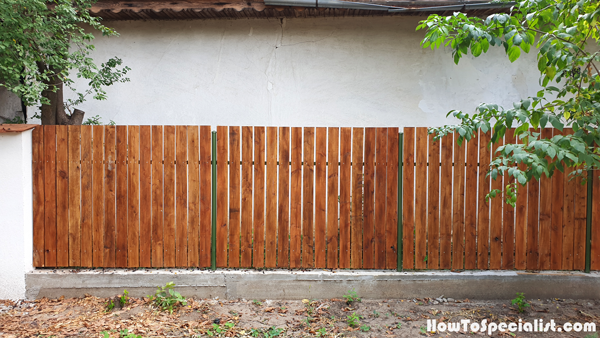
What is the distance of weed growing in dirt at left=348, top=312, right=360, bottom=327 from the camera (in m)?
3.38

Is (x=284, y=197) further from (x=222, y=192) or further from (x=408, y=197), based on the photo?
(x=408, y=197)

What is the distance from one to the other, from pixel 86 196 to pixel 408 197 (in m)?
3.57

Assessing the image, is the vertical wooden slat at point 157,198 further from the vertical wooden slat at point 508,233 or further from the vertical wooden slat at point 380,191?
the vertical wooden slat at point 508,233

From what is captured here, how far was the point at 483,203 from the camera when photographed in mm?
3893

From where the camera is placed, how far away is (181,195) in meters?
3.91

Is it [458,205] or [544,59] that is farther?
[458,205]

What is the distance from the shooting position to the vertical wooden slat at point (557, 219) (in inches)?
153

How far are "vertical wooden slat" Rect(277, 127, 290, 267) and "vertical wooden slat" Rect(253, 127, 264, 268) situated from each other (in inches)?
5.4

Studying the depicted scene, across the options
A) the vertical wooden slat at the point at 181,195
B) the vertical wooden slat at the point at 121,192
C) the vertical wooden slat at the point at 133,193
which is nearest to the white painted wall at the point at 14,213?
the vertical wooden slat at the point at 121,192

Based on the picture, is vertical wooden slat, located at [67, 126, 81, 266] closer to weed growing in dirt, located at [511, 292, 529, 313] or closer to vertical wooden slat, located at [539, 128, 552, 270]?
weed growing in dirt, located at [511, 292, 529, 313]

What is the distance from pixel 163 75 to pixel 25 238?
3.14 m

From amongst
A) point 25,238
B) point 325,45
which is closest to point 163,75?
point 325,45

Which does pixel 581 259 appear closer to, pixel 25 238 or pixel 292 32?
pixel 292 32

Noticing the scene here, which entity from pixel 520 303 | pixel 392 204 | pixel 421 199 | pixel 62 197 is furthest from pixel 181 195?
pixel 520 303
